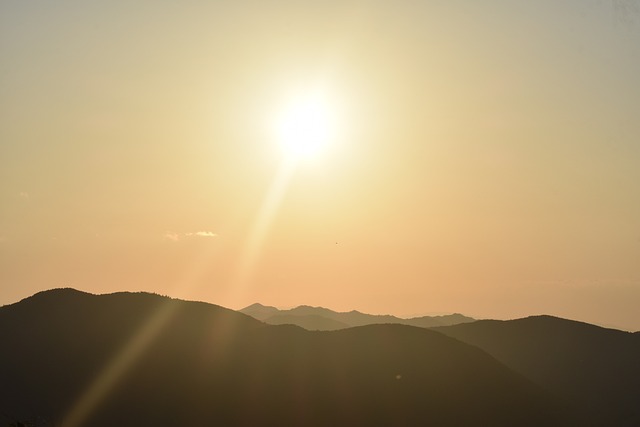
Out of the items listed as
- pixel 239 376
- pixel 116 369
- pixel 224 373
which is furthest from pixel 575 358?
pixel 116 369

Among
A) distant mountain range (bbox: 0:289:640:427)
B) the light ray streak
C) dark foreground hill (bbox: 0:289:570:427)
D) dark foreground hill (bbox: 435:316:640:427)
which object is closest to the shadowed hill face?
dark foreground hill (bbox: 435:316:640:427)

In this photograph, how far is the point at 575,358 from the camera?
109 m

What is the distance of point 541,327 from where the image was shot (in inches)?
4756

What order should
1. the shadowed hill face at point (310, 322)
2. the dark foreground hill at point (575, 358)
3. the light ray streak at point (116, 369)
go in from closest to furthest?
the light ray streak at point (116, 369) < the dark foreground hill at point (575, 358) < the shadowed hill face at point (310, 322)

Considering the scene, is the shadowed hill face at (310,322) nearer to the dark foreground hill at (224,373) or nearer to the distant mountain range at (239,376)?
the distant mountain range at (239,376)

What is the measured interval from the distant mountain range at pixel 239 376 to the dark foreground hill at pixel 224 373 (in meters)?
0.16

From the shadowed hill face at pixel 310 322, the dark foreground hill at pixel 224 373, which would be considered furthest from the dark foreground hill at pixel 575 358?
the shadowed hill face at pixel 310 322

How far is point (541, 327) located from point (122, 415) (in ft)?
250

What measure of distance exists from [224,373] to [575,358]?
2291 inches

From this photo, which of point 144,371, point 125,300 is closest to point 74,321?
point 125,300

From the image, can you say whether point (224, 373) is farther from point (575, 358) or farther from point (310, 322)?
point (310, 322)

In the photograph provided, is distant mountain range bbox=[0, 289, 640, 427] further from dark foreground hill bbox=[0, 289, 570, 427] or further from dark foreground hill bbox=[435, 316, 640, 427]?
dark foreground hill bbox=[435, 316, 640, 427]

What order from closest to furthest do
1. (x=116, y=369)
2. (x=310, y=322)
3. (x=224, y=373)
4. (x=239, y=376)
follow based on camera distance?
(x=116, y=369), (x=239, y=376), (x=224, y=373), (x=310, y=322)

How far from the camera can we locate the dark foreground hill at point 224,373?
220 feet
